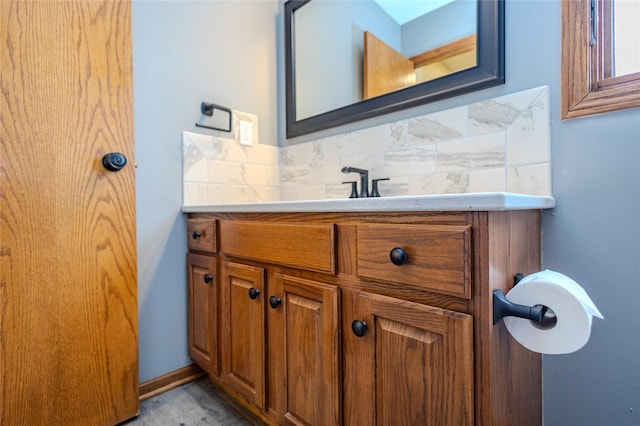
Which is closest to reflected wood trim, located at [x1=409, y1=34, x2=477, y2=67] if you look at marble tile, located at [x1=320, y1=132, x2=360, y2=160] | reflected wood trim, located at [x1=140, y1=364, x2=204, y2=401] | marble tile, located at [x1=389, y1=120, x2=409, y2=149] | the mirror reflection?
the mirror reflection

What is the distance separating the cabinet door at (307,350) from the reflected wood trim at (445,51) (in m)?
0.96

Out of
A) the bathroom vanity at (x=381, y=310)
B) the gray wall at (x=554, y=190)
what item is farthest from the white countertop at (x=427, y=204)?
the gray wall at (x=554, y=190)

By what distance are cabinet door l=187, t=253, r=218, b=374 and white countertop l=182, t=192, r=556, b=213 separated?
0.42m

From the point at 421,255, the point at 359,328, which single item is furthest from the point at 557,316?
the point at 359,328

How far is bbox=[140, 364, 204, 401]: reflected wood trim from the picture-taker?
1.35 meters

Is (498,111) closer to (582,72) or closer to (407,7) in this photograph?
(582,72)

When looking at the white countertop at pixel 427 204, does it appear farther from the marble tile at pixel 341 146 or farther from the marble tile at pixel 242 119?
the marble tile at pixel 242 119

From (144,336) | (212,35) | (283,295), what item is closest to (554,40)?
(283,295)

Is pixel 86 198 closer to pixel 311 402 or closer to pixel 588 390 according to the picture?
pixel 311 402

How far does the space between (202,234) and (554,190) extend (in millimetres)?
1264

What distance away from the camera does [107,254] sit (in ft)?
3.77

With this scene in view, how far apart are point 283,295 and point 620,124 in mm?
1031

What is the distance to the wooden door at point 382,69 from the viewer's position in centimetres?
134

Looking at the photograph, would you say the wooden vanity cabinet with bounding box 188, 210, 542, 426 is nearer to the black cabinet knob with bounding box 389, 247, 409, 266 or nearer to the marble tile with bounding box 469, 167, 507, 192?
the black cabinet knob with bounding box 389, 247, 409, 266
